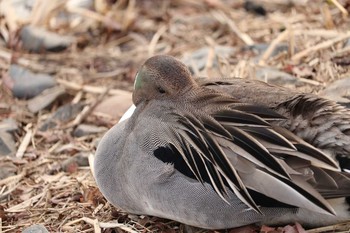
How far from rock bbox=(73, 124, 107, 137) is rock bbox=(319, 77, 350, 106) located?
146 centimetres

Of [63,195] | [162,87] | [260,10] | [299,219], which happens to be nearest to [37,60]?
[260,10]

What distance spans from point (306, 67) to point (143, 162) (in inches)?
76.8

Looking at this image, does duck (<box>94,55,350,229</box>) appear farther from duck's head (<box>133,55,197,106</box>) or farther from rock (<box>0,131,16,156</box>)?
rock (<box>0,131,16,156</box>)

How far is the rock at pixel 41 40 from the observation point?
690cm

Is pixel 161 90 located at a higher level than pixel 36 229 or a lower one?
higher

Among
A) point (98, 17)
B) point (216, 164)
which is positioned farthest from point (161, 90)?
point (98, 17)

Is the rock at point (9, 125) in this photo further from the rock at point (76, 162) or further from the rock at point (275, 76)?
the rock at point (275, 76)

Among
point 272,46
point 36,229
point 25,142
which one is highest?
point 272,46

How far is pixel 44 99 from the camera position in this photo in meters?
5.79

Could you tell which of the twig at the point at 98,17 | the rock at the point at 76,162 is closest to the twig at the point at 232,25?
the twig at the point at 98,17

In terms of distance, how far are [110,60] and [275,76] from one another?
84.6 inches

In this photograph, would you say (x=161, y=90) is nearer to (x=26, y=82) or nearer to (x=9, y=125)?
(x=9, y=125)

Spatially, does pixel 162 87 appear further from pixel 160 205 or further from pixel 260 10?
pixel 260 10

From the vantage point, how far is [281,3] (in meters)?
7.46
